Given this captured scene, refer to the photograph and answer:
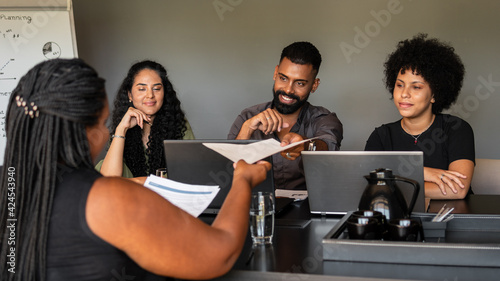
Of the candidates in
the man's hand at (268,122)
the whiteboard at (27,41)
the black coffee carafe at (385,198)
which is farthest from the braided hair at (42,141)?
the whiteboard at (27,41)

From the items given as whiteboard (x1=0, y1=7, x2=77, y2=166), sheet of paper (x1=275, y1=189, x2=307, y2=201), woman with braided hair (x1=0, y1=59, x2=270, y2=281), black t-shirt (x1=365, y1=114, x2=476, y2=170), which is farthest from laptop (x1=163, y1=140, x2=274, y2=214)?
whiteboard (x1=0, y1=7, x2=77, y2=166)

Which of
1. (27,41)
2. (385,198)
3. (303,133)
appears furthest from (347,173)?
(27,41)

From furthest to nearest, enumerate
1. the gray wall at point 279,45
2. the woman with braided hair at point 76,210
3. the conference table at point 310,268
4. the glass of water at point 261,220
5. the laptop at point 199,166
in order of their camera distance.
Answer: the gray wall at point 279,45
the laptop at point 199,166
the glass of water at point 261,220
the conference table at point 310,268
the woman with braided hair at point 76,210

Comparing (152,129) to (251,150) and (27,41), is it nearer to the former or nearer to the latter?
(27,41)

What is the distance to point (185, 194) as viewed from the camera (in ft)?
5.50

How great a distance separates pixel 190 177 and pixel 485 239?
101cm

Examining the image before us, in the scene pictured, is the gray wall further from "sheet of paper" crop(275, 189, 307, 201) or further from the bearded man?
"sheet of paper" crop(275, 189, 307, 201)

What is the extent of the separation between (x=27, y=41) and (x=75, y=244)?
9.31 feet

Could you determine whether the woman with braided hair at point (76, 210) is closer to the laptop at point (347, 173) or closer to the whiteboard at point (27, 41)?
the laptop at point (347, 173)

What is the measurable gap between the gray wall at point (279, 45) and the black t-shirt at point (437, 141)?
1.34m

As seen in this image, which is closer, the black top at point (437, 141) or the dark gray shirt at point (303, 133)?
the black top at point (437, 141)

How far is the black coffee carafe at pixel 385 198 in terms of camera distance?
1577 mm

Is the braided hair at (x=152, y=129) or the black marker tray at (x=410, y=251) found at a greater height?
the braided hair at (x=152, y=129)

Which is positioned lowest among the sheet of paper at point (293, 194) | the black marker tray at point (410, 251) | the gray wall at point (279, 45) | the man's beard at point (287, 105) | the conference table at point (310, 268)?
the sheet of paper at point (293, 194)
